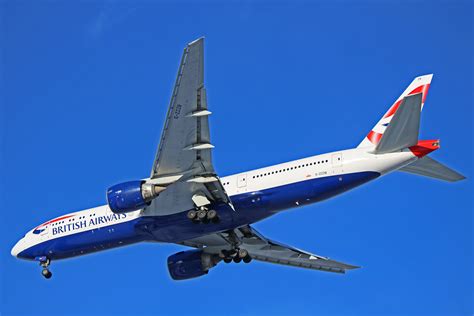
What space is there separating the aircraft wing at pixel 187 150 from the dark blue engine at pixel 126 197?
0.91 m

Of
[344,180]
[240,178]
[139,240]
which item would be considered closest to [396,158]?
[344,180]

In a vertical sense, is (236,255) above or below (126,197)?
below

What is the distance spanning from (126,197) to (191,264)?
932 cm

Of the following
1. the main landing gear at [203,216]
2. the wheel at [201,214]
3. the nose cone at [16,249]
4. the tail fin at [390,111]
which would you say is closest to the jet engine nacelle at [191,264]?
the main landing gear at [203,216]

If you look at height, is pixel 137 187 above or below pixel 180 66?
below

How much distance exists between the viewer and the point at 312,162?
131 feet

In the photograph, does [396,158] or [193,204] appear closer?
[396,158]

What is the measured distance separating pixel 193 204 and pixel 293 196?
4892mm

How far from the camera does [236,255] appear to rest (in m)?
46.3

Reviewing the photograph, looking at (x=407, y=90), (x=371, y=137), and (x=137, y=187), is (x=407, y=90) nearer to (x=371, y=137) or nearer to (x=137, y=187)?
(x=371, y=137)

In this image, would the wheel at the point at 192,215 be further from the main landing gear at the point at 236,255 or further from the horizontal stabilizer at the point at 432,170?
the horizontal stabilizer at the point at 432,170

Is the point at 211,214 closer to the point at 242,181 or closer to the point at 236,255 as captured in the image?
the point at 242,181

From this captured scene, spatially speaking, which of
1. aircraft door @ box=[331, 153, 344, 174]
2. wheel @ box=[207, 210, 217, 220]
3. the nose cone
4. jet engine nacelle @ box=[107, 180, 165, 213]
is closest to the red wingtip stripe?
aircraft door @ box=[331, 153, 344, 174]

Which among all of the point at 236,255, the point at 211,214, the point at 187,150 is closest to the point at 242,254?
the point at 236,255
